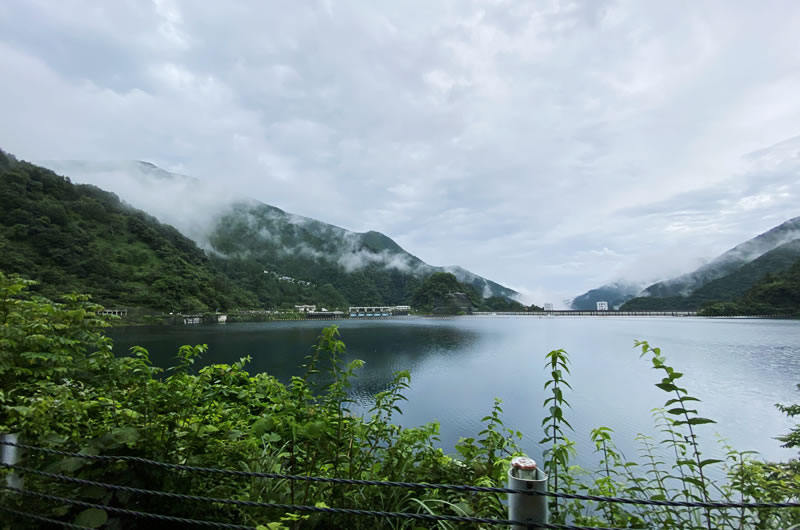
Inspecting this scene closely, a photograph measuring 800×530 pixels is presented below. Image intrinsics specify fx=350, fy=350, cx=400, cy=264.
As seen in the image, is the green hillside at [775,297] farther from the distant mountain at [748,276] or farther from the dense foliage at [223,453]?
the dense foliage at [223,453]

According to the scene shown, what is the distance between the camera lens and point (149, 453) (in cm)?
226

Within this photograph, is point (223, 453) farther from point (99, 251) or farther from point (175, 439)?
point (99, 251)

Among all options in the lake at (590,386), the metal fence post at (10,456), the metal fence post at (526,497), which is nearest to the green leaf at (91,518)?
the metal fence post at (10,456)

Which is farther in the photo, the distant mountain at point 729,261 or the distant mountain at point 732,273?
the distant mountain at point 729,261

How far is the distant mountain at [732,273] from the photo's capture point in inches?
4449

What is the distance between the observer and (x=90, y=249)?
2862 inches

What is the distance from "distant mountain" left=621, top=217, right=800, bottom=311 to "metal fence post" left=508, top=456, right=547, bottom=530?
137 m

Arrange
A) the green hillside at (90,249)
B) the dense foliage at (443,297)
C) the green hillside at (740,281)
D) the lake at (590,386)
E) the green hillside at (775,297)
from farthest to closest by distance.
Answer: the dense foliage at (443,297) → the green hillside at (740,281) → the green hillside at (775,297) → the green hillside at (90,249) → the lake at (590,386)

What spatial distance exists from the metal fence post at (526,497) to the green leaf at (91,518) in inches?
82.5

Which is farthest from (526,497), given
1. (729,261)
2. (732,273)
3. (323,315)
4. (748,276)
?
(729,261)

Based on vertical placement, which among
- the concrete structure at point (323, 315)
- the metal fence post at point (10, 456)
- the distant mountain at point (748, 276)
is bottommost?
the concrete structure at point (323, 315)

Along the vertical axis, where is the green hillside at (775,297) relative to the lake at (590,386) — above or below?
above

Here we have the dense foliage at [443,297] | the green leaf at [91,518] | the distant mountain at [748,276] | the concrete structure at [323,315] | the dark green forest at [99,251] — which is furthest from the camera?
the dense foliage at [443,297]

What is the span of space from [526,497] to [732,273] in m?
173
